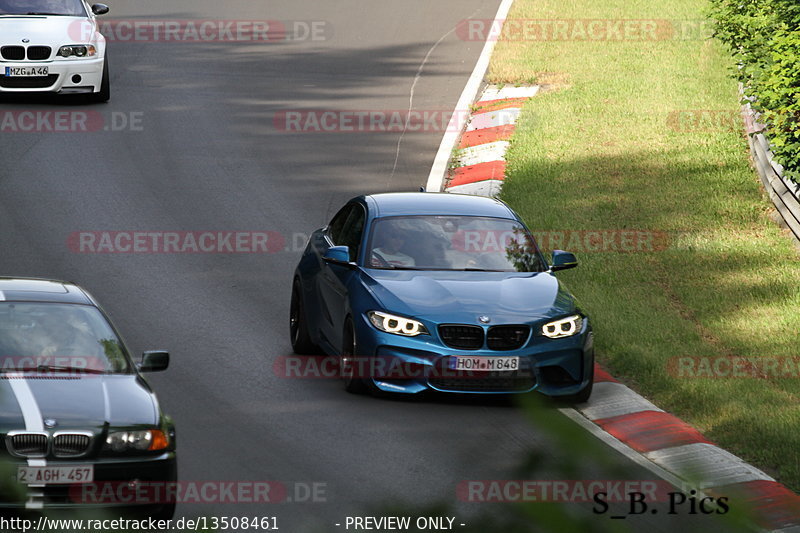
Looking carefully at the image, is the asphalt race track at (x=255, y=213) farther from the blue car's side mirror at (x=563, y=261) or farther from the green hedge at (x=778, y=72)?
the green hedge at (x=778, y=72)

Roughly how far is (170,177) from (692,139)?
777 centimetres

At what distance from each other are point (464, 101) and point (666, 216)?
6.70 metres

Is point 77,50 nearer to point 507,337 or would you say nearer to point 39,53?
point 39,53

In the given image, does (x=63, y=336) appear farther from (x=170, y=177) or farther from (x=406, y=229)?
(x=170, y=177)

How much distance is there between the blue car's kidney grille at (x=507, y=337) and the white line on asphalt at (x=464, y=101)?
25.0 feet

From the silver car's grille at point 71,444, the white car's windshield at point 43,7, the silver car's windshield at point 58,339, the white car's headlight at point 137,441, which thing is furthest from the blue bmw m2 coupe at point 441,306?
the white car's windshield at point 43,7

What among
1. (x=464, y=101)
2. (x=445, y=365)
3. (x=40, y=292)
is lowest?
(x=445, y=365)

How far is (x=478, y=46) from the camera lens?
25734 millimetres

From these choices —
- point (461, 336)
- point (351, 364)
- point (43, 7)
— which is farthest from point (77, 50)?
point (461, 336)

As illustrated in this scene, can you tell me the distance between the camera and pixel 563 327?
33.6 feet

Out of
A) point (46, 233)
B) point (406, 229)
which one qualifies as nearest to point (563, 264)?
point (406, 229)

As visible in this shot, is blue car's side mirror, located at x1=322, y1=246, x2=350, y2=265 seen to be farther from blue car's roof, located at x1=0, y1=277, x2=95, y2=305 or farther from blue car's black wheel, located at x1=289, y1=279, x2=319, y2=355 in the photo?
blue car's roof, located at x1=0, y1=277, x2=95, y2=305

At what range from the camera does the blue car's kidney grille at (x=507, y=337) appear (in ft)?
32.7

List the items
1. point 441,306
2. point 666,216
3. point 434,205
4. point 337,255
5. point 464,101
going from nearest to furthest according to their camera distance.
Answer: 1. point 441,306
2. point 337,255
3. point 434,205
4. point 666,216
5. point 464,101
